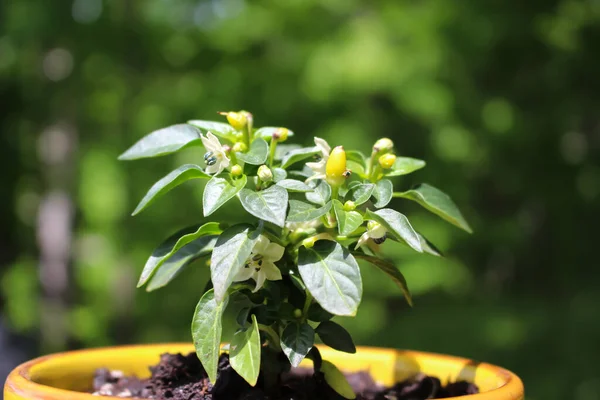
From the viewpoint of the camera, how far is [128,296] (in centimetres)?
488

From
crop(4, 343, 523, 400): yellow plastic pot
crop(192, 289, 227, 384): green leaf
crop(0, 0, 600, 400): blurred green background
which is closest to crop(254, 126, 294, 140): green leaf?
crop(192, 289, 227, 384): green leaf

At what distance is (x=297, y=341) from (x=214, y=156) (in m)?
0.23

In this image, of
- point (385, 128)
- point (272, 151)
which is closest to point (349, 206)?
point (272, 151)

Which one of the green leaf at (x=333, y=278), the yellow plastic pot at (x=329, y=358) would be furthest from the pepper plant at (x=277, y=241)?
the yellow plastic pot at (x=329, y=358)

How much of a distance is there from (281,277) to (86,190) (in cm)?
478

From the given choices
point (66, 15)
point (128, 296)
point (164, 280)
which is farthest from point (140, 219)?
point (164, 280)

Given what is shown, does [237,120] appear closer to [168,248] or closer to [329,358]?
[168,248]

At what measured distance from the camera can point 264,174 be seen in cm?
71

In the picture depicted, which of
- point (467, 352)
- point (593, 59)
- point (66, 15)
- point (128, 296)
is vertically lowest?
point (467, 352)

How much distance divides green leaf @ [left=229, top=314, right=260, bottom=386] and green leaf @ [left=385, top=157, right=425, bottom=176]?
10.8 inches

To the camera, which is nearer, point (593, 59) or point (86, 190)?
point (593, 59)

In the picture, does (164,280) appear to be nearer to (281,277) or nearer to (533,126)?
(281,277)

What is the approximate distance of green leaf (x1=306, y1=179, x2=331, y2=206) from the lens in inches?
28.5

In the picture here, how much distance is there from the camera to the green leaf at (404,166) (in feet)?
2.72
